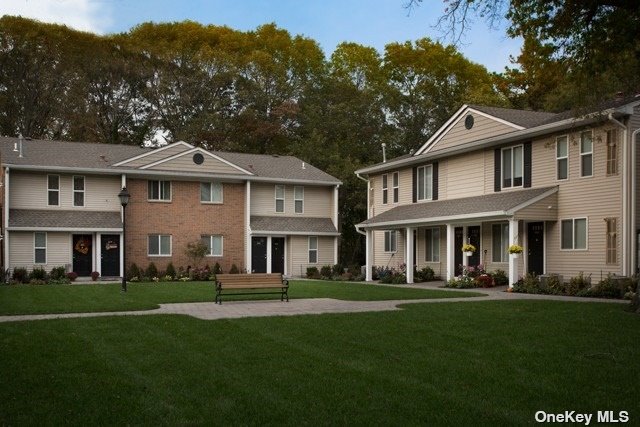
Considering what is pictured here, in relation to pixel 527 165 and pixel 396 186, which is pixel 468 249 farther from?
pixel 396 186

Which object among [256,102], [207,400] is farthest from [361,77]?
[207,400]

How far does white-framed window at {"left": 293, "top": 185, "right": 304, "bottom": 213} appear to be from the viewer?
38500 mm

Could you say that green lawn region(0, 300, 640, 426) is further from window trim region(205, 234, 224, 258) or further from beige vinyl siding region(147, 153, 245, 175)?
window trim region(205, 234, 224, 258)

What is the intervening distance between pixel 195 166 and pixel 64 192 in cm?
646

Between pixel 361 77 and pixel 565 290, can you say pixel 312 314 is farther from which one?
pixel 361 77

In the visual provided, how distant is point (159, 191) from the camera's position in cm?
3484

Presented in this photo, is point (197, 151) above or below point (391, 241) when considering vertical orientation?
above

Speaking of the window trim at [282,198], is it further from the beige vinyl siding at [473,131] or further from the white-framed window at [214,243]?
the beige vinyl siding at [473,131]

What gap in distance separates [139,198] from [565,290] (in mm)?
21091

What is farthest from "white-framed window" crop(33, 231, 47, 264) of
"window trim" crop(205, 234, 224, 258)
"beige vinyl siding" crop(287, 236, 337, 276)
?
"beige vinyl siding" crop(287, 236, 337, 276)

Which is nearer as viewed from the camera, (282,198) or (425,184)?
(425,184)

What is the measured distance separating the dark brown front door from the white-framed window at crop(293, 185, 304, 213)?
11201mm

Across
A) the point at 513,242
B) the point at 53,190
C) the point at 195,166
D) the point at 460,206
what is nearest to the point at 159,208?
the point at 195,166

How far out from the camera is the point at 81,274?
1300 inches
